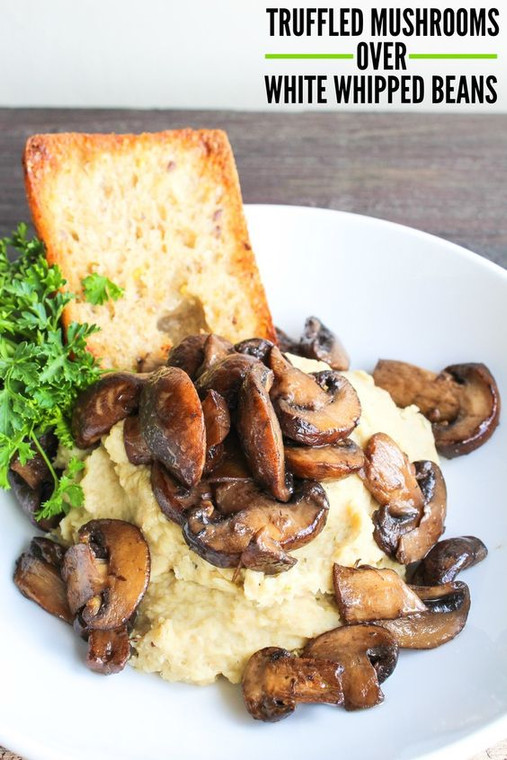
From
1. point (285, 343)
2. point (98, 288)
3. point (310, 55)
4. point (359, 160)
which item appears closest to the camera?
point (98, 288)

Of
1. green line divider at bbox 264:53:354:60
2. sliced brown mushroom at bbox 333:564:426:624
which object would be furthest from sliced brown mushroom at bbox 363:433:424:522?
green line divider at bbox 264:53:354:60

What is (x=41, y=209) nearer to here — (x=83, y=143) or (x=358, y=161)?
(x=83, y=143)

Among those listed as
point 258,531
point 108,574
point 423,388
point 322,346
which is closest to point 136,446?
point 108,574

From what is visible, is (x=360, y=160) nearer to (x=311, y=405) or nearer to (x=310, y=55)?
(x=310, y=55)

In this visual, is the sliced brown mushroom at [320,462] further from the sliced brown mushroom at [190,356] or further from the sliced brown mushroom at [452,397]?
the sliced brown mushroom at [452,397]

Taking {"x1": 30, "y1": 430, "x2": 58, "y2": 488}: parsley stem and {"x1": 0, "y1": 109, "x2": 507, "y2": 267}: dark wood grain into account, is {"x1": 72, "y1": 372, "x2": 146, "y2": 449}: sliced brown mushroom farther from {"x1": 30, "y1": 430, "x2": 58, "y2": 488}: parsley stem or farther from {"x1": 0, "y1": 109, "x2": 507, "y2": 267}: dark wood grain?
{"x1": 0, "y1": 109, "x2": 507, "y2": 267}: dark wood grain

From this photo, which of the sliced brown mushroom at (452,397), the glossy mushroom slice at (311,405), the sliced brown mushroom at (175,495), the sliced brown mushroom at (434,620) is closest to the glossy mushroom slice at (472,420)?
the sliced brown mushroom at (452,397)
